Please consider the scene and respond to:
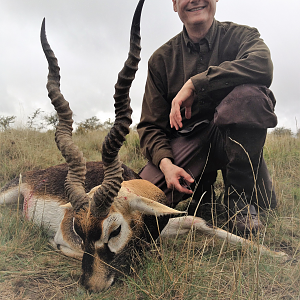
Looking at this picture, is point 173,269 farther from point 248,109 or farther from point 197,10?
point 197,10

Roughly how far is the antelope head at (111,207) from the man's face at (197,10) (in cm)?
167

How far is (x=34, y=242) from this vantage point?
9.27 ft

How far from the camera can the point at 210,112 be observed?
11.4 ft

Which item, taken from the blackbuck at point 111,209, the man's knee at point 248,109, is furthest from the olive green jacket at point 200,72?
the blackbuck at point 111,209

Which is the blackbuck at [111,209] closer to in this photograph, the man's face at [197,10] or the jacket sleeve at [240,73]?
the jacket sleeve at [240,73]

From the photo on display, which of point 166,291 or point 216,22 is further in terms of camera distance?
point 216,22

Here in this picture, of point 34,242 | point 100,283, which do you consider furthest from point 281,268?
point 34,242

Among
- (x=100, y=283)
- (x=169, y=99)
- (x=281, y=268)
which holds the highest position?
(x=169, y=99)

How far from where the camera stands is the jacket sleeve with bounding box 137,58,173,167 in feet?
11.6

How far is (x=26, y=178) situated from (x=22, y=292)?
2106mm

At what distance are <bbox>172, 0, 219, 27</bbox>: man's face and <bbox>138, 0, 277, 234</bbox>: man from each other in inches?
0.4

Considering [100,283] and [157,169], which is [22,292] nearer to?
[100,283]

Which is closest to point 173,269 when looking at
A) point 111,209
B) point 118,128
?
point 111,209

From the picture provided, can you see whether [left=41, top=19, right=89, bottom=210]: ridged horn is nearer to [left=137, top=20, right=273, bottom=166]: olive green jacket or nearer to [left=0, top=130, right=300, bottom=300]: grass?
[left=0, top=130, right=300, bottom=300]: grass
